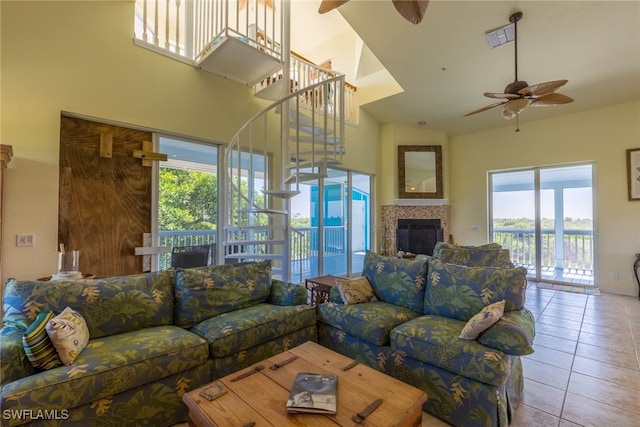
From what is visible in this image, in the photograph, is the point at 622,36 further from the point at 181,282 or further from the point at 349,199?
the point at 181,282

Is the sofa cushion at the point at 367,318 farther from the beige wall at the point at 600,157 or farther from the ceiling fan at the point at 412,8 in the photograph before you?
the beige wall at the point at 600,157

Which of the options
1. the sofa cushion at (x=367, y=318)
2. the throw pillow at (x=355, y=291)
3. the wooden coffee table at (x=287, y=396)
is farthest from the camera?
the throw pillow at (x=355, y=291)

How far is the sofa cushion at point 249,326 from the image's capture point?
200 cm

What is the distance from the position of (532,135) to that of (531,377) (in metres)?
4.84

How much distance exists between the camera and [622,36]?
3.18 meters

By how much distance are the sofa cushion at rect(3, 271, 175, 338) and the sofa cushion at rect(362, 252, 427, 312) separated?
5.77 feet

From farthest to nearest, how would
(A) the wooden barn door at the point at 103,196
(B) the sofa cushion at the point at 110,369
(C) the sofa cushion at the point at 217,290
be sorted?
(A) the wooden barn door at the point at 103,196 < (C) the sofa cushion at the point at 217,290 < (B) the sofa cushion at the point at 110,369

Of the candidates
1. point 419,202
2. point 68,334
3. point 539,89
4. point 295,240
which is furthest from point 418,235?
point 68,334

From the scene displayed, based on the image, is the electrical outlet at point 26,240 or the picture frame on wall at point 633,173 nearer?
the electrical outlet at point 26,240

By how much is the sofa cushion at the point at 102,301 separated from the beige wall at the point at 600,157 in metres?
6.03

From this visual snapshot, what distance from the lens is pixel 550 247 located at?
17.9ft

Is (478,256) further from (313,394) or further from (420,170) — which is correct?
(420,170)

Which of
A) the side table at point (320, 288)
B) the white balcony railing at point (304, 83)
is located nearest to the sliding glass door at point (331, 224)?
the white balcony railing at point (304, 83)

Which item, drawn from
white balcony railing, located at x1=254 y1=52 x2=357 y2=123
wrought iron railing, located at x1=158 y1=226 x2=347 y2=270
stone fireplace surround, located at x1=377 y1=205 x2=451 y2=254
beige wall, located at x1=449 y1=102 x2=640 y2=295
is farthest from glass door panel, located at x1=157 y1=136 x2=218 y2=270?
beige wall, located at x1=449 y1=102 x2=640 y2=295
